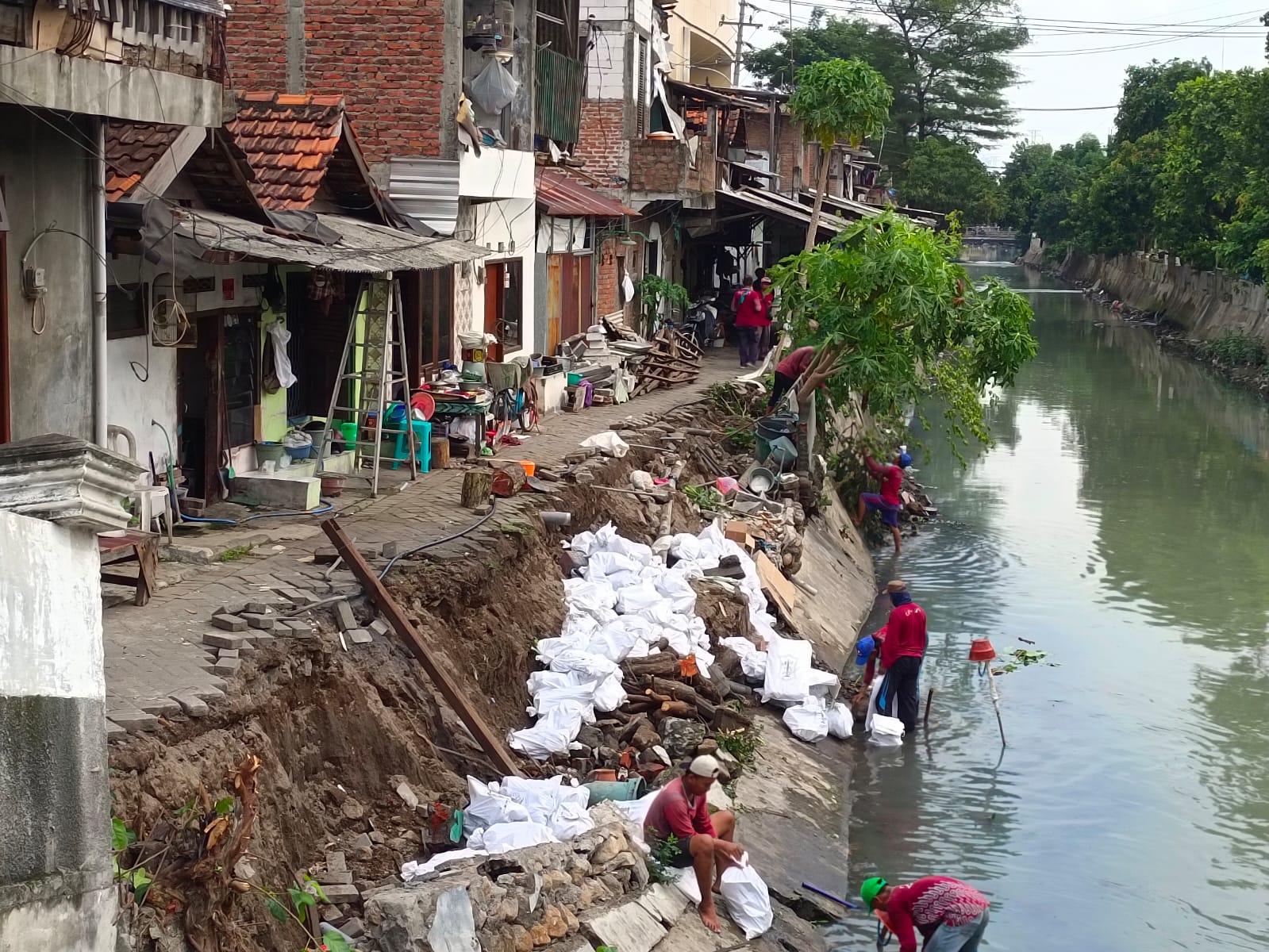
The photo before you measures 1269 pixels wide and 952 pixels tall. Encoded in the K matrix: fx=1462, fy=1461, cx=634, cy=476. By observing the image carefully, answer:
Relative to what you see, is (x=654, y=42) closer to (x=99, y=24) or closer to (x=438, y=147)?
(x=438, y=147)

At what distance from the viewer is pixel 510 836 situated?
336 inches

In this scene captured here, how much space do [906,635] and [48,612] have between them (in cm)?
920

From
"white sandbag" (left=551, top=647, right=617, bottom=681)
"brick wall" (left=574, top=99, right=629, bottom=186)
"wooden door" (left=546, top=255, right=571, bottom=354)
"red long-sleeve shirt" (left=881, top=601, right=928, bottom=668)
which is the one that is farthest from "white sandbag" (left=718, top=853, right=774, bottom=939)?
"brick wall" (left=574, top=99, right=629, bottom=186)

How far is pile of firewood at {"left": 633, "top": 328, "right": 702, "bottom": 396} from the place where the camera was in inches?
903

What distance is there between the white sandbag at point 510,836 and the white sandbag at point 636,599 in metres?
4.17

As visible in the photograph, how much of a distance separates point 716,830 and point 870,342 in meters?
10.4

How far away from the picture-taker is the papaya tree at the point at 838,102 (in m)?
23.9

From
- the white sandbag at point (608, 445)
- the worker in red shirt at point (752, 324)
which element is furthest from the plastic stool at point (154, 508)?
the worker in red shirt at point (752, 324)

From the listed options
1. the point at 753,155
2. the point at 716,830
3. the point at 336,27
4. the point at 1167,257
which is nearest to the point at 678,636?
the point at 716,830

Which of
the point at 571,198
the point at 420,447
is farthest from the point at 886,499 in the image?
the point at 420,447

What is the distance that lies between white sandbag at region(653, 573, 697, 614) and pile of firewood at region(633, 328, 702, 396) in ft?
30.6

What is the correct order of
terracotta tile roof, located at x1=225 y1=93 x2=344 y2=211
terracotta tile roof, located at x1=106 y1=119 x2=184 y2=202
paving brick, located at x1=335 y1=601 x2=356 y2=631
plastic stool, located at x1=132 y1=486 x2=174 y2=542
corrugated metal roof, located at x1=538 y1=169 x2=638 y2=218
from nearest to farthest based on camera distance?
paving brick, located at x1=335 y1=601 x2=356 y2=631 → terracotta tile roof, located at x1=106 y1=119 x2=184 y2=202 → plastic stool, located at x1=132 y1=486 x2=174 y2=542 → terracotta tile roof, located at x1=225 y1=93 x2=344 y2=211 → corrugated metal roof, located at x1=538 y1=169 x2=638 y2=218

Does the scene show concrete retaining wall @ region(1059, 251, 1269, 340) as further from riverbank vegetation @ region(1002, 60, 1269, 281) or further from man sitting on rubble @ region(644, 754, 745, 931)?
man sitting on rubble @ region(644, 754, 745, 931)

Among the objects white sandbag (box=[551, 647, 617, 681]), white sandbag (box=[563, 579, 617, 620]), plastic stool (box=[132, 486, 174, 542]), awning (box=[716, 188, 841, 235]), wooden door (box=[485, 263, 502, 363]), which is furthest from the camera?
awning (box=[716, 188, 841, 235])
